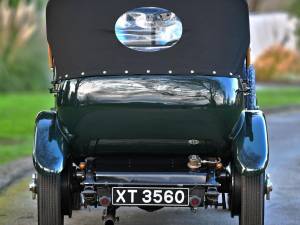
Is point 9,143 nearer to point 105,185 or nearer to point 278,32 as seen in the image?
point 105,185

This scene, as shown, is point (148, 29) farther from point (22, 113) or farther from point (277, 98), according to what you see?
point (277, 98)

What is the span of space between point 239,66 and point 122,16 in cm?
90

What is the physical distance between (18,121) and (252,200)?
11.8 m

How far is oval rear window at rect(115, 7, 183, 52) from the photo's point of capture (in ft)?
22.3

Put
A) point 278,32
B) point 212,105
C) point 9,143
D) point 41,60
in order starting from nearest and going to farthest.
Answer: point 212,105
point 9,143
point 41,60
point 278,32

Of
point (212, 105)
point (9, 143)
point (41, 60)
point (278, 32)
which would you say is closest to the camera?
point (212, 105)

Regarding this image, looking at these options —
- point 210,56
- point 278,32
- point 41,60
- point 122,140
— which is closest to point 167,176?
point 122,140

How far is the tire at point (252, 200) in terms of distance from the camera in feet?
22.2

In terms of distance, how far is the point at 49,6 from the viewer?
272 inches

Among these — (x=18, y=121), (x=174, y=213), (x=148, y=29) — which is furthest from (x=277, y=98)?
(x=148, y=29)

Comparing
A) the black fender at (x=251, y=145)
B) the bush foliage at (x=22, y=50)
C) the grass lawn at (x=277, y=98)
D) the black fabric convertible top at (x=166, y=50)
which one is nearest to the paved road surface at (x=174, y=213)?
the black fender at (x=251, y=145)

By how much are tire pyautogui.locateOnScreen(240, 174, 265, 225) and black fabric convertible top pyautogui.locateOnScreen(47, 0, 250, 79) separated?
77cm

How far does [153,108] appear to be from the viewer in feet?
22.2

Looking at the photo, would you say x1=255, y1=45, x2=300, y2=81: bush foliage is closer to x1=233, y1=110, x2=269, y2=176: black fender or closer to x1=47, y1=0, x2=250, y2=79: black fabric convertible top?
x1=233, y1=110, x2=269, y2=176: black fender
